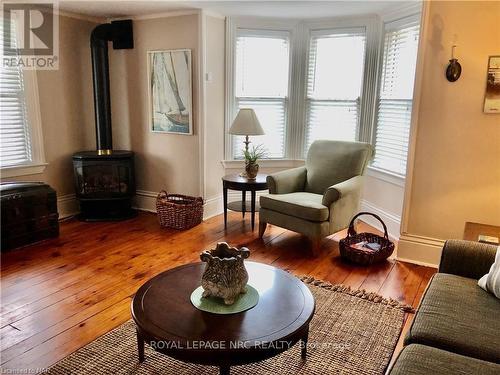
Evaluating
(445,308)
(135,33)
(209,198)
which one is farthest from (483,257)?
(135,33)

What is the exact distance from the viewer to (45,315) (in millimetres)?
2463

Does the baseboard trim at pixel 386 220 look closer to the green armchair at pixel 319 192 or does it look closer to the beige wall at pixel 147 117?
the green armchair at pixel 319 192

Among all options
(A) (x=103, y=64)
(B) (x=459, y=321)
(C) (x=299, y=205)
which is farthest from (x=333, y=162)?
(A) (x=103, y=64)

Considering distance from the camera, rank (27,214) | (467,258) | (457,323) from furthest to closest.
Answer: (27,214) < (467,258) < (457,323)

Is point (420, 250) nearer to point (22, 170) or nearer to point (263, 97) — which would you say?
point (263, 97)

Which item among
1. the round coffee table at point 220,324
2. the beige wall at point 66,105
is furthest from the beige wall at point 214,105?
the round coffee table at point 220,324

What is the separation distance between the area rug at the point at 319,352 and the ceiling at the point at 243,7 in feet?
9.03

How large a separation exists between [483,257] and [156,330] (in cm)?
165

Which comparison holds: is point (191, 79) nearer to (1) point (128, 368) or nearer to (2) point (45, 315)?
(2) point (45, 315)

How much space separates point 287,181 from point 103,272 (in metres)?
1.87

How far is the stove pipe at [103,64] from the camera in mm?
4289

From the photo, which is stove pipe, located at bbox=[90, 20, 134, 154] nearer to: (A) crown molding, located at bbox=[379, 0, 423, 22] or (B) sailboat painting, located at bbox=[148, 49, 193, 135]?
(B) sailboat painting, located at bbox=[148, 49, 193, 135]

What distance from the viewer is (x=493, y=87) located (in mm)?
2826

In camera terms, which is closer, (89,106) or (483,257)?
(483,257)
